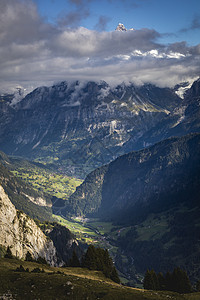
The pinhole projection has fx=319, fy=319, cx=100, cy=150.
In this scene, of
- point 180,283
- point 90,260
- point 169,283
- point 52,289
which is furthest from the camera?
point 90,260

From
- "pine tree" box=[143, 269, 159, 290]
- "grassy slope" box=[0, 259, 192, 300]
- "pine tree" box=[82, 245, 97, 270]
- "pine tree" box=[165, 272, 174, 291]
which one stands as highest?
"grassy slope" box=[0, 259, 192, 300]

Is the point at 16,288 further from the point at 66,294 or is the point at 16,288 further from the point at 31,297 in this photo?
the point at 66,294

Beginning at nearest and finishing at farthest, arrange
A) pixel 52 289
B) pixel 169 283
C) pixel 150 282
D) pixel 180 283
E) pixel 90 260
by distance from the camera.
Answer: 1. pixel 52 289
2. pixel 150 282
3. pixel 180 283
4. pixel 169 283
5. pixel 90 260

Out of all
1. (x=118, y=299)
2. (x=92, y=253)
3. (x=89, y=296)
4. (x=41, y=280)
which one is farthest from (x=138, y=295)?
(x=92, y=253)

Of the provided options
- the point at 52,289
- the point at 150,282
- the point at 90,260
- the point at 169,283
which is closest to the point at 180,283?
the point at 169,283

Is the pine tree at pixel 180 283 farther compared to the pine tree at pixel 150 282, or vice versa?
the pine tree at pixel 180 283

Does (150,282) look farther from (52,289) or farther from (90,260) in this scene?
(52,289)

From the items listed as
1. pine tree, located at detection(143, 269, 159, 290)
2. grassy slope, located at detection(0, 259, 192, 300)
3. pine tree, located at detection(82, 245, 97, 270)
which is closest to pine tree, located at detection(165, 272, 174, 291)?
pine tree, located at detection(143, 269, 159, 290)

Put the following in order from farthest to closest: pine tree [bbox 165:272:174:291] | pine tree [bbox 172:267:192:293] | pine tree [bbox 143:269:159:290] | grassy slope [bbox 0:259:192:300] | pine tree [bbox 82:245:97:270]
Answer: pine tree [bbox 82:245:97:270]
pine tree [bbox 165:272:174:291]
pine tree [bbox 172:267:192:293]
pine tree [bbox 143:269:159:290]
grassy slope [bbox 0:259:192:300]

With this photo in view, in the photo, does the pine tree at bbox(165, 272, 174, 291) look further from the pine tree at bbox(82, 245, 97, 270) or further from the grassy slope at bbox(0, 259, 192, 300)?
the grassy slope at bbox(0, 259, 192, 300)

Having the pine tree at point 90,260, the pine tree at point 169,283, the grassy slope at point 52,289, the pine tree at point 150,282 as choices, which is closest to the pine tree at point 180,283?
the pine tree at point 169,283

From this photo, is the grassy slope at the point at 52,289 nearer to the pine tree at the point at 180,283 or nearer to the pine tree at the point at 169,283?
the pine tree at the point at 180,283
